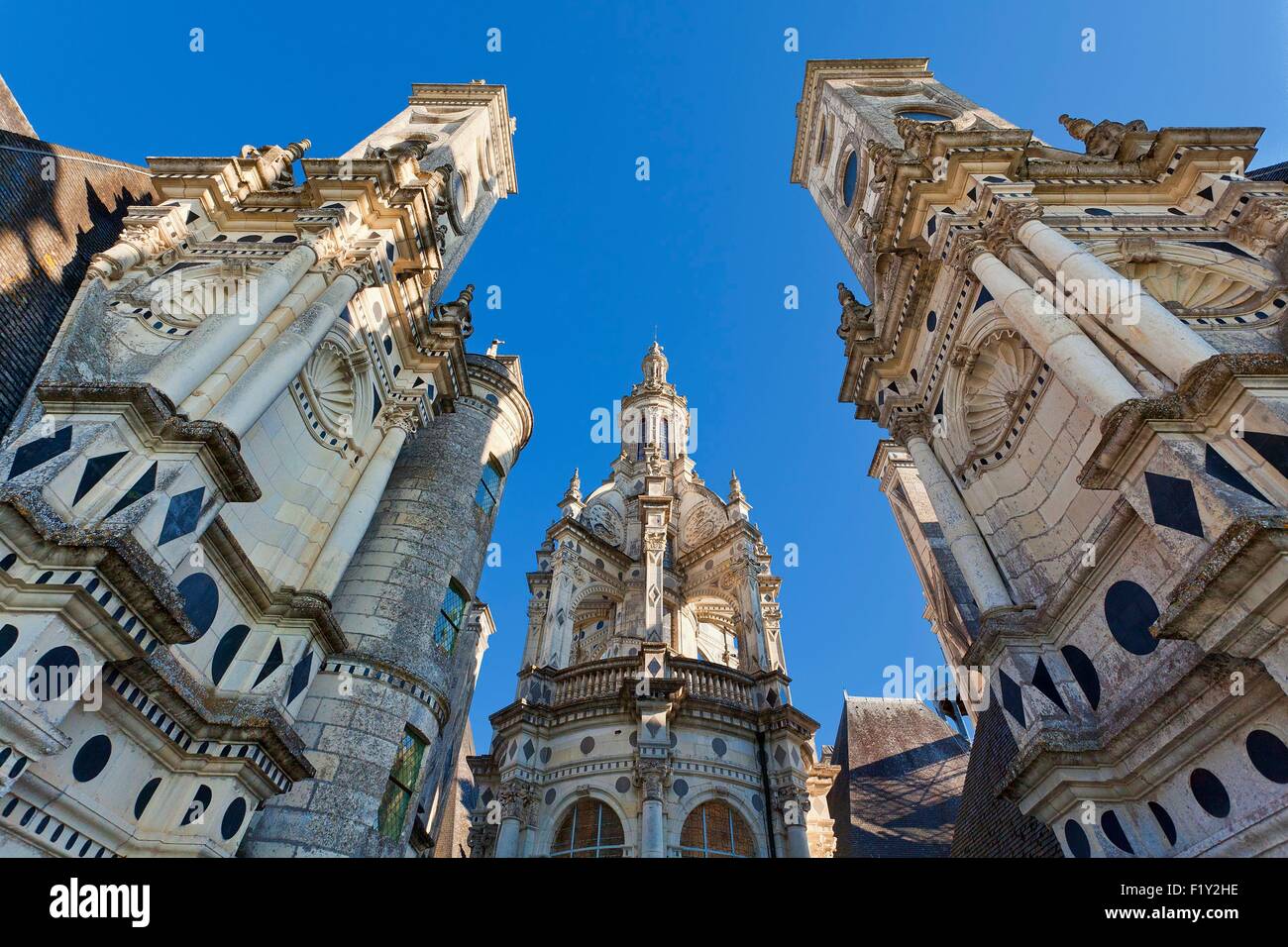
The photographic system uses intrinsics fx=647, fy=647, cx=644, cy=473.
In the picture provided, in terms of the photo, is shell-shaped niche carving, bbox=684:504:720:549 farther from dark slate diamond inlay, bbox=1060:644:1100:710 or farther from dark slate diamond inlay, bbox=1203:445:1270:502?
dark slate diamond inlay, bbox=1203:445:1270:502

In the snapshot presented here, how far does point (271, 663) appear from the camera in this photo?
10.1 meters

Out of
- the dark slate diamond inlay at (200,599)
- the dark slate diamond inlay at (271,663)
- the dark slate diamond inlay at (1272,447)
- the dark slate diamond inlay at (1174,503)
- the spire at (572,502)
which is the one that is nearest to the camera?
the dark slate diamond inlay at (1272,447)

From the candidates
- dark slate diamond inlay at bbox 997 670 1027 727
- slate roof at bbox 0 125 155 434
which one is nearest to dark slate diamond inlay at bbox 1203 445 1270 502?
dark slate diamond inlay at bbox 997 670 1027 727

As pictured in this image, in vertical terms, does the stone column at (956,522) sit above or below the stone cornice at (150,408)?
above

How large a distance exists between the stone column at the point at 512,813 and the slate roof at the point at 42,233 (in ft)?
48.4

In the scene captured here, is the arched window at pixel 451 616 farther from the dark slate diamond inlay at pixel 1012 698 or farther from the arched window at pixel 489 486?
the dark slate diamond inlay at pixel 1012 698

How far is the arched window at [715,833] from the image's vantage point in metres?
18.0

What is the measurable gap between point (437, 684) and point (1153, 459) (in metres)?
13.5

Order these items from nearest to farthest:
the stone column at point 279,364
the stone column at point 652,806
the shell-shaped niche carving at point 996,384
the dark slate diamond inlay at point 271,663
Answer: the stone column at point 279,364, the dark slate diamond inlay at point 271,663, the shell-shaped niche carving at point 996,384, the stone column at point 652,806

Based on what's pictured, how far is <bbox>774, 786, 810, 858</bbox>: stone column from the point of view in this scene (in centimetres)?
Answer: 1827

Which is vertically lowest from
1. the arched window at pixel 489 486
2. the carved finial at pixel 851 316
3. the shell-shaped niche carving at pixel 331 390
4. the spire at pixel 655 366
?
the shell-shaped niche carving at pixel 331 390

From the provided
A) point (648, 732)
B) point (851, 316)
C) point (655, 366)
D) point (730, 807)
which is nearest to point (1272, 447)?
point (851, 316)

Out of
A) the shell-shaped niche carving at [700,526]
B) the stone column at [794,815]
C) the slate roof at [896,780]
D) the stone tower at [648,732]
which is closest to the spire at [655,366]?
the shell-shaped niche carving at [700,526]
